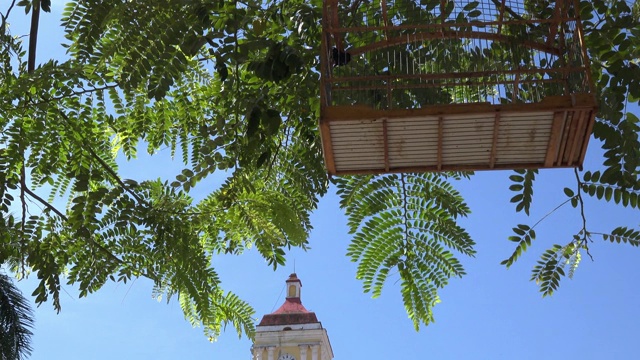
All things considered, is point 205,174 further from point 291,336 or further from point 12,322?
point 291,336

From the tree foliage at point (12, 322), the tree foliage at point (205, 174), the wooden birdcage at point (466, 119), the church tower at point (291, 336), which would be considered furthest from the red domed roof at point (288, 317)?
the wooden birdcage at point (466, 119)

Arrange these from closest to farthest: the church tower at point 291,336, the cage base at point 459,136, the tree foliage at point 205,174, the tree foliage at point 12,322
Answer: the cage base at point 459,136
the tree foliage at point 205,174
the tree foliage at point 12,322
the church tower at point 291,336

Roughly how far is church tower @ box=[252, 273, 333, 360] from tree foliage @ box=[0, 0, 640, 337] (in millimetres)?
29397

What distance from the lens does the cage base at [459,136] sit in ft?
9.67

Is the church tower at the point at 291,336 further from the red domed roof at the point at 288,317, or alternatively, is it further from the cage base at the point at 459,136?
the cage base at the point at 459,136

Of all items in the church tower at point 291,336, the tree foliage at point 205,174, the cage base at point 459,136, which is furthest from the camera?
the church tower at point 291,336

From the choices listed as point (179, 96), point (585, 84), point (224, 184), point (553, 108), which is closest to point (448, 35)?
point (585, 84)

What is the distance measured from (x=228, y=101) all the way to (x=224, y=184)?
39cm

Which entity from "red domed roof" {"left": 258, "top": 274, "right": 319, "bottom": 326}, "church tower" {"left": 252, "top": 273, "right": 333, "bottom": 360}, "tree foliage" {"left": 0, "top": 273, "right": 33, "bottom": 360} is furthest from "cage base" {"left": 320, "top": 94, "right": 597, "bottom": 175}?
"red domed roof" {"left": 258, "top": 274, "right": 319, "bottom": 326}

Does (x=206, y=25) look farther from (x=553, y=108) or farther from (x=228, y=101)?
(x=553, y=108)

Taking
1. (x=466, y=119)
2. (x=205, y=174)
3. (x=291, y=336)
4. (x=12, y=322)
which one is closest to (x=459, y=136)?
(x=466, y=119)

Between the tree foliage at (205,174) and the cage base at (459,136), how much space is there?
3.23ft

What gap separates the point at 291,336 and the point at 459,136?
3237 centimetres

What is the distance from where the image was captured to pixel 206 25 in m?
4.15
